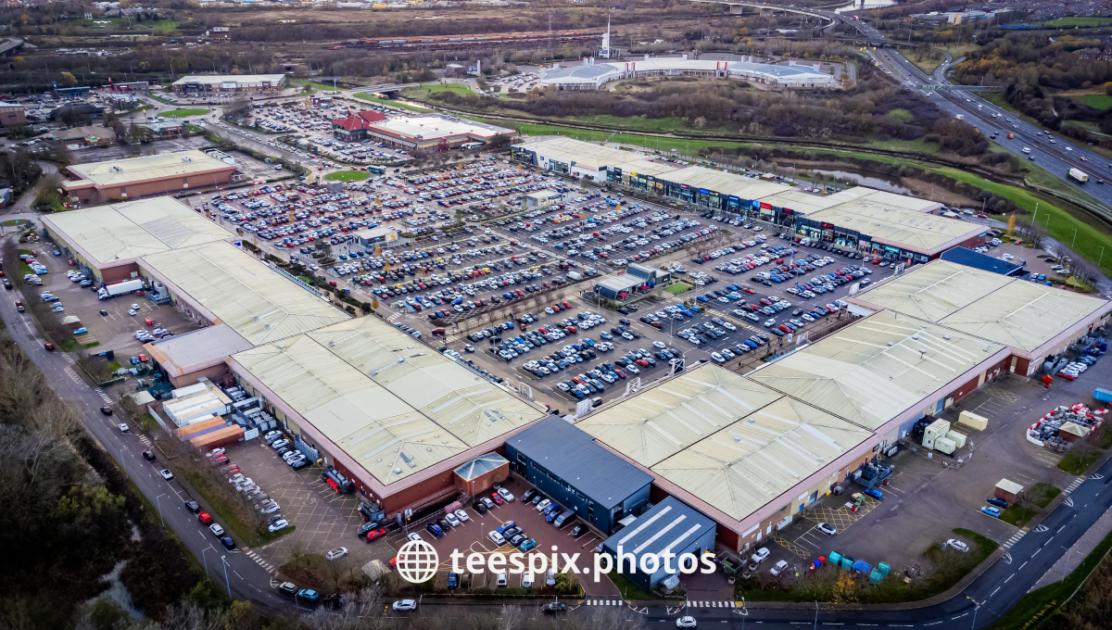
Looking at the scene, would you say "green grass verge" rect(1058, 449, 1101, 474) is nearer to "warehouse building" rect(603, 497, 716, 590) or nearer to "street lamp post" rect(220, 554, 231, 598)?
"warehouse building" rect(603, 497, 716, 590)

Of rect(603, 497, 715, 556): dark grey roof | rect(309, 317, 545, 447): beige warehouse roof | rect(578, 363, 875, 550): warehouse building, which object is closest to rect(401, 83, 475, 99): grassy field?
rect(309, 317, 545, 447): beige warehouse roof

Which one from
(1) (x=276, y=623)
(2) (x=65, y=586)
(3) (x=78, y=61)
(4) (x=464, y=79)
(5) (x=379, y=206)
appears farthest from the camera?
(4) (x=464, y=79)

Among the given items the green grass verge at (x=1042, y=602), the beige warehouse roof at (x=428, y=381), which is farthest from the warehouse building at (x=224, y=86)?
the green grass verge at (x=1042, y=602)

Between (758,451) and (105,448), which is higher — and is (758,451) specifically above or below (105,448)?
above

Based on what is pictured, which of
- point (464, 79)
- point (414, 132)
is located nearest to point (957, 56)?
point (464, 79)

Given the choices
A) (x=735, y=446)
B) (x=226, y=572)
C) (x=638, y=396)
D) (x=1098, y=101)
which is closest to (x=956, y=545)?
(x=735, y=446)

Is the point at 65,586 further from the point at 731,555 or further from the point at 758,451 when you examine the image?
the point at 758,451
